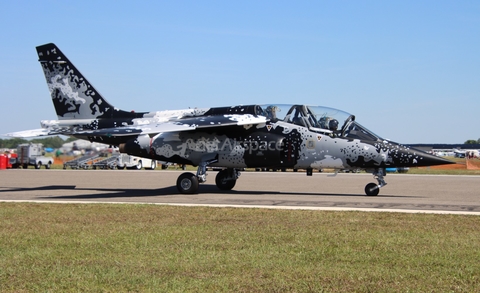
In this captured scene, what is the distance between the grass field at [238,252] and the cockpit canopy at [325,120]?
6163 millimetres

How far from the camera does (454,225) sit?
11.7m

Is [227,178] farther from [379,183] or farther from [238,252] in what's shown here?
[238,252]

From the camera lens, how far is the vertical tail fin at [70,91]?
23.5m

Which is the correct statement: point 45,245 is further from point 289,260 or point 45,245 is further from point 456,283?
point 456,283

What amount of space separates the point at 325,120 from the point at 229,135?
358cm

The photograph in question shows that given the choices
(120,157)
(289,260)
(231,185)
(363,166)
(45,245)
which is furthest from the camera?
(120,157)

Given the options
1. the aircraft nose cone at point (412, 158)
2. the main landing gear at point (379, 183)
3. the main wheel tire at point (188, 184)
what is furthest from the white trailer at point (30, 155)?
the aircraft nose cone at point (412, 158)

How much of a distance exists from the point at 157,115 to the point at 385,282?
1721 cm

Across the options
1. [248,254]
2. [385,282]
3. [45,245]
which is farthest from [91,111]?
[385,282]

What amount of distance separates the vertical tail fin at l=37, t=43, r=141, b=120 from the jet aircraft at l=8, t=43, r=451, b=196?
40mm

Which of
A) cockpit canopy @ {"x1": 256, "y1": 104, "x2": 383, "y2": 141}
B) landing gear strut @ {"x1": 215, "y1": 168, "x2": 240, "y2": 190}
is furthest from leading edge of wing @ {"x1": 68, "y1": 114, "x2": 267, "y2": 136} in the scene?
landing gear strut @ {"x1": 215, "y1": 168, "x2": 240, "y2": 190}

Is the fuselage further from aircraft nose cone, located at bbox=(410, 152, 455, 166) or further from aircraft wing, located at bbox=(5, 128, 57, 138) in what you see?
aircraft wing, located at bbox=(5, 128, 57, 138)

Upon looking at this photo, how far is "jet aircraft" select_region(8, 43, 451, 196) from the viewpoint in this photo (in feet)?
62.7

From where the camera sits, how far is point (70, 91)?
2359 cm
